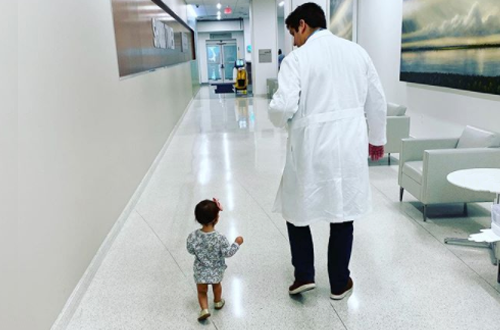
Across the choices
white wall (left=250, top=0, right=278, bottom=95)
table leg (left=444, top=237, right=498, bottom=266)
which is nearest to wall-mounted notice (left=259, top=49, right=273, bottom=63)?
white wall (left=250, top=0, right=278, bottom=95)

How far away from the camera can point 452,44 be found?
18.1 feet

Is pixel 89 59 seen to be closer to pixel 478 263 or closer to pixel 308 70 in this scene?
pixel 308 70

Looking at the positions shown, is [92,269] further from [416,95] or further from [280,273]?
[416,95]

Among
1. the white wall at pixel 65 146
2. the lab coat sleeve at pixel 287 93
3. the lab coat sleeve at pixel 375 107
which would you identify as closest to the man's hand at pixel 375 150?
the lab coat sleeve at pixel 375 107

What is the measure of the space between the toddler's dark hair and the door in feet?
80.0

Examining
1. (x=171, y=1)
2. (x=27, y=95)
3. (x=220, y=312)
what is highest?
(x=171, y=1)

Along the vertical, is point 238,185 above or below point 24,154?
below

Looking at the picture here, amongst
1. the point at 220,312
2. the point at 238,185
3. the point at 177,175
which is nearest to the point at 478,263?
the point at 220,312

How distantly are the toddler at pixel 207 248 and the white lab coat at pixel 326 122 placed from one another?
17.8 inches

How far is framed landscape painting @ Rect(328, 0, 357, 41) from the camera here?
30.1 ft

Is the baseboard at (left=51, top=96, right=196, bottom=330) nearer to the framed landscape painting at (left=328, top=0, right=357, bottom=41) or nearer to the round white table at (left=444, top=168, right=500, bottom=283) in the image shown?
the round white table at (left=444, top=168, right=500, bottom=283)

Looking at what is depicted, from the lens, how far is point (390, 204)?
4547 millimetres

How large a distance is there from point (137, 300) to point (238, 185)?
106 inches

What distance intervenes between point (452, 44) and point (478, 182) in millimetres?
2878
